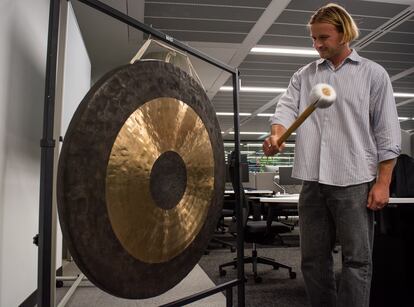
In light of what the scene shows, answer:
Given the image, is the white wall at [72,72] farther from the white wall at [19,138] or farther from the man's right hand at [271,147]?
the man's right hand at [271,147]

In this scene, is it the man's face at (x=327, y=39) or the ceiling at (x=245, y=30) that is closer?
the man's face at (x=327, y=39)

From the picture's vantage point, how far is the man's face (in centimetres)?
136

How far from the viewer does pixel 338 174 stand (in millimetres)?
1338

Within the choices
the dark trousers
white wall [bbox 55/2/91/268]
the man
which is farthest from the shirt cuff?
white wall [bbox 55/2/91/268]

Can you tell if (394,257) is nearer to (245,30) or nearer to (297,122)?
(297,122)

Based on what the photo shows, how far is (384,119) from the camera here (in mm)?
1330

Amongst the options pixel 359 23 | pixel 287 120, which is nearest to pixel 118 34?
pixel 359 23

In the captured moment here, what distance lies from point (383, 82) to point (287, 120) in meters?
0.37

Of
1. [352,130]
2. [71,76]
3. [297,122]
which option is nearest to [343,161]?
[352,130]

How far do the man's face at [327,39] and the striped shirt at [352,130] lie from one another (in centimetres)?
7

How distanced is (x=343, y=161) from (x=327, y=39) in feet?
1.47

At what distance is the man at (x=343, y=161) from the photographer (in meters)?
1.30

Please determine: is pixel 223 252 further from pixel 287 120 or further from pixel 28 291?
pixel 287 120

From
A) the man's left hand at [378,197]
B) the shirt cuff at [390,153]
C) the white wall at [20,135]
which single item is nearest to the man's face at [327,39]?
the shirt cuff at [390,153]
